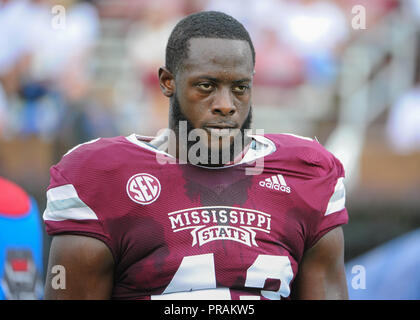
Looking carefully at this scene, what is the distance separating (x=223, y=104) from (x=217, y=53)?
0.50ft

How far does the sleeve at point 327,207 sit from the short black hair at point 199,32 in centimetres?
44

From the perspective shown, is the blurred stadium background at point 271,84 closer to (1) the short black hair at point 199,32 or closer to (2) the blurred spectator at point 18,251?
(2) the blurred spectator at point 18,251

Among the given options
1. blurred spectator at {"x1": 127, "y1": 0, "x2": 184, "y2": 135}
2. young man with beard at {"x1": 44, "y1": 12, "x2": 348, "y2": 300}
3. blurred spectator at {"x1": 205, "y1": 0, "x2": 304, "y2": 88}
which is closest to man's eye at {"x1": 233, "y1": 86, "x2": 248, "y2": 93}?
young man with beard at {"x1": 44, "y1": 12, "x2": 348, "y2": 300}

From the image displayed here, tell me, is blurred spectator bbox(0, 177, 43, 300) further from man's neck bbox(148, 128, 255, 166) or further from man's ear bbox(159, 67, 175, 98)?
man's ear bbox(159, 67, 175, 98)

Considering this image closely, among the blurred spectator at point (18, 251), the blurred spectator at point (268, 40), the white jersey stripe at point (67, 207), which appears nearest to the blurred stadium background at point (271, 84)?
the blurred spectator at point (268, 40)

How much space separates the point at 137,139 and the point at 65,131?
3598 millimetres

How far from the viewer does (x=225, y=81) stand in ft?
7.27

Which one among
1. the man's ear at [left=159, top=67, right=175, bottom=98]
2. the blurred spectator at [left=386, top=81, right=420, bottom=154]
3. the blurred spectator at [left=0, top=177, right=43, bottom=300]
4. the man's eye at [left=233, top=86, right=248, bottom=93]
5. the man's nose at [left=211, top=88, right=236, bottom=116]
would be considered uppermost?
the blurred spectator at [left=386, top=81, right=420, bottom=154]

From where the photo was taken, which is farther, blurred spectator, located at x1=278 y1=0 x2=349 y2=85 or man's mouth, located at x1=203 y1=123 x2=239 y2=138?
blurred spectator, located at x1=278 y1=0 x2=349 y2=85

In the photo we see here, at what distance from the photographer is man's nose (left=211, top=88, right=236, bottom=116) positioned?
220 cm

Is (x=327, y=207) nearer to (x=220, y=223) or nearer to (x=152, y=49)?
(x=220, y=223)

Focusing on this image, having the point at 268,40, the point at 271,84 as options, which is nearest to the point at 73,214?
the point at 268,40

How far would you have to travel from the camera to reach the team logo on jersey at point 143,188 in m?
2.21
